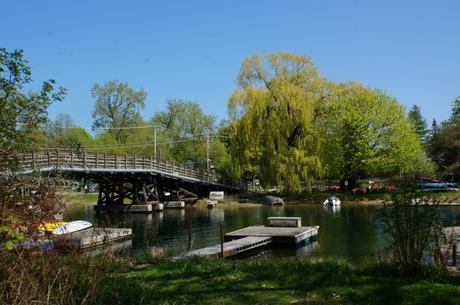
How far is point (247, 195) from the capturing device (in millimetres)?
54188

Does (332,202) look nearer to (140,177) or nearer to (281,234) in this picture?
(140,177)

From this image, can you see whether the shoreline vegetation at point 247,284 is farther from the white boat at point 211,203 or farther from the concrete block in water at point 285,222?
the white boat at point 211,203

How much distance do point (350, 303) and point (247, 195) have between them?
46.4 metres

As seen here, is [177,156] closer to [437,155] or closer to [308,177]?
[308,177]

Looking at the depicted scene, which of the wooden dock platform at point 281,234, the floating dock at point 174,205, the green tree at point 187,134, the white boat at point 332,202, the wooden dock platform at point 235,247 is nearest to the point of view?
the wooden dock platform at point 235,247

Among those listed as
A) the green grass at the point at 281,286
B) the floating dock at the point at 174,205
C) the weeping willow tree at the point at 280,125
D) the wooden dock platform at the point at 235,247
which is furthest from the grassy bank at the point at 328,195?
the green grass at the point at 281,286

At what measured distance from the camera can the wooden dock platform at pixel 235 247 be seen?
53.5 ft

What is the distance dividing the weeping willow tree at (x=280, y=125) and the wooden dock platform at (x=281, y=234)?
79.1 ft

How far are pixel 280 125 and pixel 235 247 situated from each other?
103 feet

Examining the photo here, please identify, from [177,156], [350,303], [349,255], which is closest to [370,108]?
[177,156]

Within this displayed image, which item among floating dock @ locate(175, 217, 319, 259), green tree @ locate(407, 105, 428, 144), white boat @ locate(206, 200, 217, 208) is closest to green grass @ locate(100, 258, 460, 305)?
floating dock @ locate(175, 217, 319, 259)

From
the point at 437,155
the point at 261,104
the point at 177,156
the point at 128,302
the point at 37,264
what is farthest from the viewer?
the point at 177,156

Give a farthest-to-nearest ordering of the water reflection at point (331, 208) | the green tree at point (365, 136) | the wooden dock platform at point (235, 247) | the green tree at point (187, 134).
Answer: the green tree at point (187, 134)
the green tree at point (365, 136)
the water reflection at point (331, 208)
the wooden dock platform at point (235, 247)

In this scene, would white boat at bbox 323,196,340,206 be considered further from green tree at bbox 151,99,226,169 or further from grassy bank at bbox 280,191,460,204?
green tree at bbox 151,99,226,169
